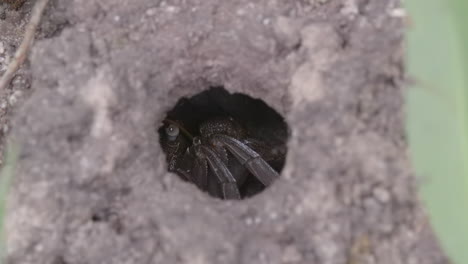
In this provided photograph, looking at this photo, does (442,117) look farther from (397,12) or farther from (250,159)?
(250,159)

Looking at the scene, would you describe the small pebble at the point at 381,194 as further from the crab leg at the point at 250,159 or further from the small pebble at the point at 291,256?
the crab leg at the point at 250,159

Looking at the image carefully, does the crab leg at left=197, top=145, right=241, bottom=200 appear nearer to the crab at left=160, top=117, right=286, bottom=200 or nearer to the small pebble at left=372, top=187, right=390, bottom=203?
the crab at left=160, top=117, right=286, bottom=200

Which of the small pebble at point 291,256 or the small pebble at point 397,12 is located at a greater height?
the small pebble at point 397,12

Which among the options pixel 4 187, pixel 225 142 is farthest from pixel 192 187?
pixel 225 142

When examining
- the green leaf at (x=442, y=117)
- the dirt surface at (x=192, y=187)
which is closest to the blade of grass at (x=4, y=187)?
the dirt surface at (x=192, y=187)

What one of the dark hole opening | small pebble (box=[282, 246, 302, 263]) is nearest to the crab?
the dark hole opening

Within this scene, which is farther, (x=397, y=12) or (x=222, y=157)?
(x=222, y=157)
